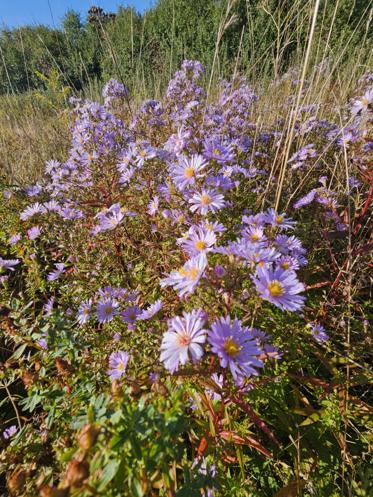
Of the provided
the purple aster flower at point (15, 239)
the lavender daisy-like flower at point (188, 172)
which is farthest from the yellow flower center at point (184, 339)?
the purple aster flower at point (15, 239)

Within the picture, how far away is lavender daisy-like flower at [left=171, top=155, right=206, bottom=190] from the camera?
55.4 inches

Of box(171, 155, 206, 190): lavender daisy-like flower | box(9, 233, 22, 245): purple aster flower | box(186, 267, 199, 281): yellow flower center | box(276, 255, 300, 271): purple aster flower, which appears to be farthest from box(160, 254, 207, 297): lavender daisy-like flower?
box(9, 233, 22, 245): purple aster flower

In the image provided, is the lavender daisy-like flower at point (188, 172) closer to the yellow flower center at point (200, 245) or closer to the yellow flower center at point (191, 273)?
the yellow flower center at point (200, 245)

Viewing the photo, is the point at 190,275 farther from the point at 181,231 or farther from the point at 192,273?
the point at 181,231

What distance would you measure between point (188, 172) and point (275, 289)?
2.39 ft

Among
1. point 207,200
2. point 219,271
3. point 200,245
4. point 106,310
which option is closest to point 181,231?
point 207,200

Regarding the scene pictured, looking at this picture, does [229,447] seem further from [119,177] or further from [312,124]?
[312,124]

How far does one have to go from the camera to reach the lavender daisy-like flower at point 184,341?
79 centimetres

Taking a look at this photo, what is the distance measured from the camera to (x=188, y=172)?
1.44 m

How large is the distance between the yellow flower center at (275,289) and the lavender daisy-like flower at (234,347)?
0.13 m

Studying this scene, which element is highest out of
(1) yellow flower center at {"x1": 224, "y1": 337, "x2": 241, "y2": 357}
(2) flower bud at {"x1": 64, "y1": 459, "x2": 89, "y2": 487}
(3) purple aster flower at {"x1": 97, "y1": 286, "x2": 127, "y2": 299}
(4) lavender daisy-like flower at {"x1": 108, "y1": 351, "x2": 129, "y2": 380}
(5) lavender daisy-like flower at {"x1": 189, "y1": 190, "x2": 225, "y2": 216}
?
(5) lavender daisy-like flower at {"x1": 189, "y1": 190, "x2": 225, "y2": 216}

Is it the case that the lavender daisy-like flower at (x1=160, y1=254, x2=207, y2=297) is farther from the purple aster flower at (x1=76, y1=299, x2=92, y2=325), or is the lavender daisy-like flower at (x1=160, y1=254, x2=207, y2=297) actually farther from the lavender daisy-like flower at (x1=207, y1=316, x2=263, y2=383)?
the purple aster flower at (x1=76, y1=299, x2=92, y2=325)

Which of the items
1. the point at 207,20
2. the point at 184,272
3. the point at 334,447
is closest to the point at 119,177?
the point at 184,272

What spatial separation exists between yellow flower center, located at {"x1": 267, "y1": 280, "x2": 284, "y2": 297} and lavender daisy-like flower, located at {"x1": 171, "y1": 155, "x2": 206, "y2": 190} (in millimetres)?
626
